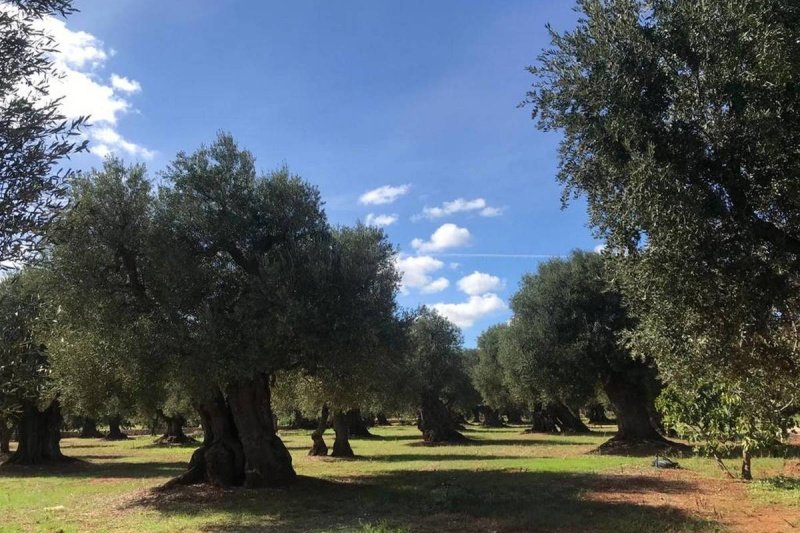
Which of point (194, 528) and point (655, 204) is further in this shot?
point (194, 528)

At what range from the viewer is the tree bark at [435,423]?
4456 centimetres

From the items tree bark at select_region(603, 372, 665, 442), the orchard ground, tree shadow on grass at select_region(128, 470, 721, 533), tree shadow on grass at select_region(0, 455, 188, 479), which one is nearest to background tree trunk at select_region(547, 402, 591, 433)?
tree bark at select_region(603, 372, 665, 442)

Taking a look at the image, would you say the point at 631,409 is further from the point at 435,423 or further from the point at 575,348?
the point at 435,423

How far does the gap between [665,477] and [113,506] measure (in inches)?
666

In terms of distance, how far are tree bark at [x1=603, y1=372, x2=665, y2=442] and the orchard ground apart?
5.38 metres

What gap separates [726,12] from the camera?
7.71 metres

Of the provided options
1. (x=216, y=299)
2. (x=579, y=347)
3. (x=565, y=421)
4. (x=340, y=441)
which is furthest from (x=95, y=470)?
(x=565, y=421)

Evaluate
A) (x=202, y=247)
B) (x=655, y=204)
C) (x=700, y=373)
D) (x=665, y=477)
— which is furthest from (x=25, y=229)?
(x=665, y=477)

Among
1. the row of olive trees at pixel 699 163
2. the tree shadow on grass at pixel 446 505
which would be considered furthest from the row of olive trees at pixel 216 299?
the row of olive trees at pixel 699 163

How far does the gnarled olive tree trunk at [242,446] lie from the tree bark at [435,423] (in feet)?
87.9

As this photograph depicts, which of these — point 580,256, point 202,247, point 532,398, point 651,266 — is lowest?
point 532,398

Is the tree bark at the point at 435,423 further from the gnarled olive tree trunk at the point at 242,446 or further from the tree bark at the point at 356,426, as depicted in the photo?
the gnarled olive tree trunk at the point at 242,446

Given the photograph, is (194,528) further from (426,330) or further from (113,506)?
(426,330)

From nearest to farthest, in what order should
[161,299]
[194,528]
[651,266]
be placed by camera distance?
[651,266]
[194,528]
[161,299]
